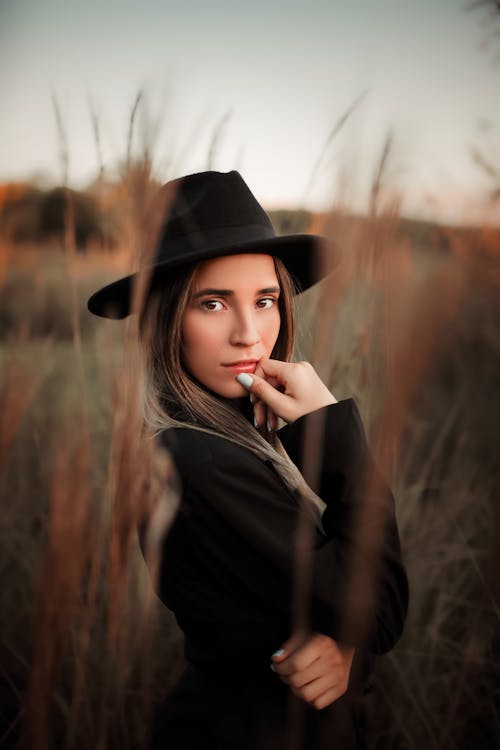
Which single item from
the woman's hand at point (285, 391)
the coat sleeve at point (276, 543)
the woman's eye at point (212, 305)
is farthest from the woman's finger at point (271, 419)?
the woman's eye at point (212, 305)

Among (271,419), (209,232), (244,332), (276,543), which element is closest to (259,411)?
(271,419)

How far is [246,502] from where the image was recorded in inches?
37.8

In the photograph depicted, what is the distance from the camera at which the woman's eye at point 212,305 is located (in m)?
1.15

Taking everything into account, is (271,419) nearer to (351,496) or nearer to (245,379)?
(245,379)

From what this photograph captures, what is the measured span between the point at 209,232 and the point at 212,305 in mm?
161

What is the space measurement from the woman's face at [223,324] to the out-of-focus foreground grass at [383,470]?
153 millimetres

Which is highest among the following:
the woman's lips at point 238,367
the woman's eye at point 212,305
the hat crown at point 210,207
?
the hat crown at point 210,207

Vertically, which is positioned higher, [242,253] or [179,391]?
[242,253]

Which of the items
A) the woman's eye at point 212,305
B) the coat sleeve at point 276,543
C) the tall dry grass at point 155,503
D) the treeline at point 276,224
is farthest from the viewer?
the woman's eye at point 212,305

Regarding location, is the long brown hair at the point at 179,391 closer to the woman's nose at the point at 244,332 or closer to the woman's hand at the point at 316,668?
the woman's nose at the point at 244,332

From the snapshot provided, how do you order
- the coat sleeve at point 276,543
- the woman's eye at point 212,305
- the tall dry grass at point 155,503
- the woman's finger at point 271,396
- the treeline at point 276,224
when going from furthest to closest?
1. the woman's eye at point 212,305
2. the woman's finger at point 271,396
3. the coat sleeve at point 276,543
4. the treeline at point 276,224
5. the tall dry grass at point 155,503

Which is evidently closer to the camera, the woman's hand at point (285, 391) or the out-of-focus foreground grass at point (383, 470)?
the out-of-focus foreground grass at point (383, 470)

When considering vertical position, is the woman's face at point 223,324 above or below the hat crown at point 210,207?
below

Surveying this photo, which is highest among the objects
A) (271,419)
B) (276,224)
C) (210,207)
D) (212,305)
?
(276,224)
